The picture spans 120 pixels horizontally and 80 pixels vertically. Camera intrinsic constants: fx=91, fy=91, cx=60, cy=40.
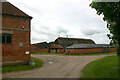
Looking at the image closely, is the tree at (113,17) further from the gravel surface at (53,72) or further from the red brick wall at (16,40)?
the red brick wall at (16,40)

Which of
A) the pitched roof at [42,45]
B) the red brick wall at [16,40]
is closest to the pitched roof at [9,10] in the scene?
A: the red brick wall at [16,40]

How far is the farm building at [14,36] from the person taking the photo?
11195 millimetres

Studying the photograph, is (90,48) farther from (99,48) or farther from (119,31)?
(119,31)

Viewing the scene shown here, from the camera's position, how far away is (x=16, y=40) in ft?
39.0

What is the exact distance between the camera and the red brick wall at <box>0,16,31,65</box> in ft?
36.9

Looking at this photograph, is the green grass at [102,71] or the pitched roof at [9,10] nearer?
the green grass at [102,71]

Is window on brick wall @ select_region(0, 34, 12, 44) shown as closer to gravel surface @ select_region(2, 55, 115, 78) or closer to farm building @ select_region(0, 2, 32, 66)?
farm building @ select_region(0, 2, 32, 66)

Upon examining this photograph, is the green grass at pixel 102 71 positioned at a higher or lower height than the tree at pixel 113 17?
lower

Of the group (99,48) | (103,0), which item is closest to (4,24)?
(103,0)

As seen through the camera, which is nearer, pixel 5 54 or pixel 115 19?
pixel 115 19

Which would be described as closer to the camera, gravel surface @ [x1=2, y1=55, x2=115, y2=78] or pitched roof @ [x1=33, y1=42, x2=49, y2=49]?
gravel surface @ [x1=2, y1=55, x2=115, y2=78]

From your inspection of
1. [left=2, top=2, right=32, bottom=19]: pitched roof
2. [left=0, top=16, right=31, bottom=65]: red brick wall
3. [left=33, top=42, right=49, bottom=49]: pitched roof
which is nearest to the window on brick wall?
[left=0, top=16, right=31, bottom=65]: red brick wall

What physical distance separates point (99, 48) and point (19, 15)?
30832 millimetres

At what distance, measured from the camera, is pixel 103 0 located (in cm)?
802
